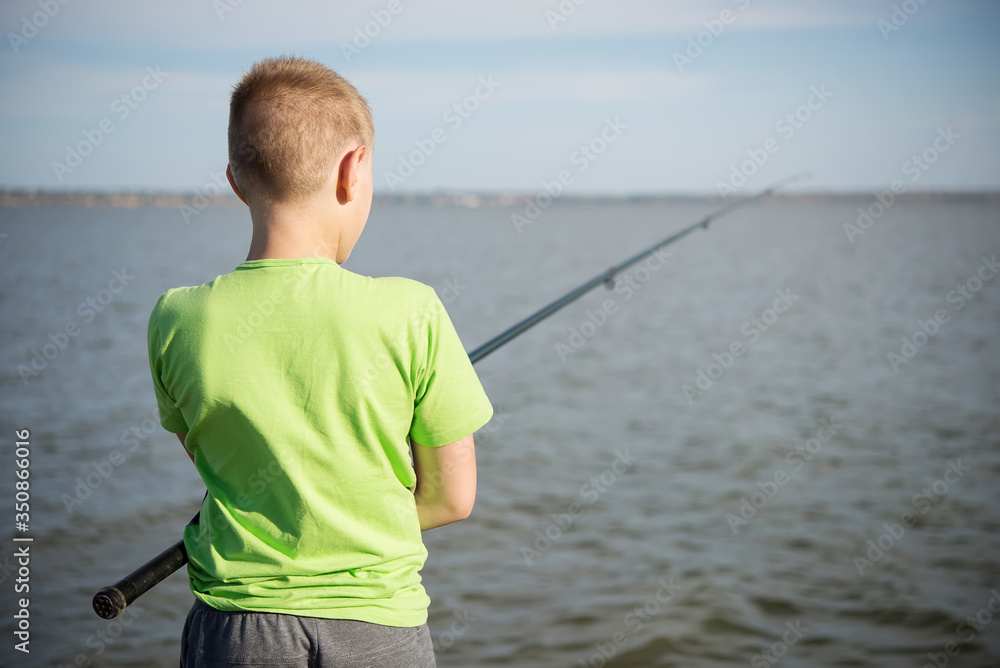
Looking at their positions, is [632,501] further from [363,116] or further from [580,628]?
[363,116]

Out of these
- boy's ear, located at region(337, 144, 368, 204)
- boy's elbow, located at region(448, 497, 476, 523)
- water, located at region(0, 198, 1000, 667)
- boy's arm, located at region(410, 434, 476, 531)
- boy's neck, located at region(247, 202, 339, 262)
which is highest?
boy's ear, located at region(337, 144, 368, 204)

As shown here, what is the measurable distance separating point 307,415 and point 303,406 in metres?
0.02

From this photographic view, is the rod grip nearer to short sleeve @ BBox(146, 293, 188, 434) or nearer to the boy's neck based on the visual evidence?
short sleeve @ BBox(146, 293, 188, 434)

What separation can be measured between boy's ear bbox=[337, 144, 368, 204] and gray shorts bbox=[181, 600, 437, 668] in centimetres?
66

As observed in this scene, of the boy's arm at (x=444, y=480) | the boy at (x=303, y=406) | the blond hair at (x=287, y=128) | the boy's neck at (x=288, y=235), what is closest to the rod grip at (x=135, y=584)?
the boy at (x=303, y=406)

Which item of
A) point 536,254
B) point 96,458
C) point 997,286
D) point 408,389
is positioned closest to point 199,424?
point 408,389

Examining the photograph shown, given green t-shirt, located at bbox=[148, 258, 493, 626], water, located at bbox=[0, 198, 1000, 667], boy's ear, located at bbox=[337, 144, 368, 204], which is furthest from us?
water, located at bbox=[0, 198, 1000, 667]

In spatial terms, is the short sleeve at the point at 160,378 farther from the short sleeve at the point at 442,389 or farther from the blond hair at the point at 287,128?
the short sleeve at the point at 442,389

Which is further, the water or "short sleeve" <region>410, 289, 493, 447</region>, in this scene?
the water

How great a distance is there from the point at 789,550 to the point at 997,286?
1810 centimetres

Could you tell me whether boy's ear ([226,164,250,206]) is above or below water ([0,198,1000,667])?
above

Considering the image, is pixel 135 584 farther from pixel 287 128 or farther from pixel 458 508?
pixel 287 128

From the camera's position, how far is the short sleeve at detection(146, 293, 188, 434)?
1.27 m

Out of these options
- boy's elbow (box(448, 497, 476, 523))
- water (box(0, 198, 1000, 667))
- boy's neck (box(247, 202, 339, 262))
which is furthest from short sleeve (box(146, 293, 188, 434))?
water (box(0, 198, 1000, 667))
